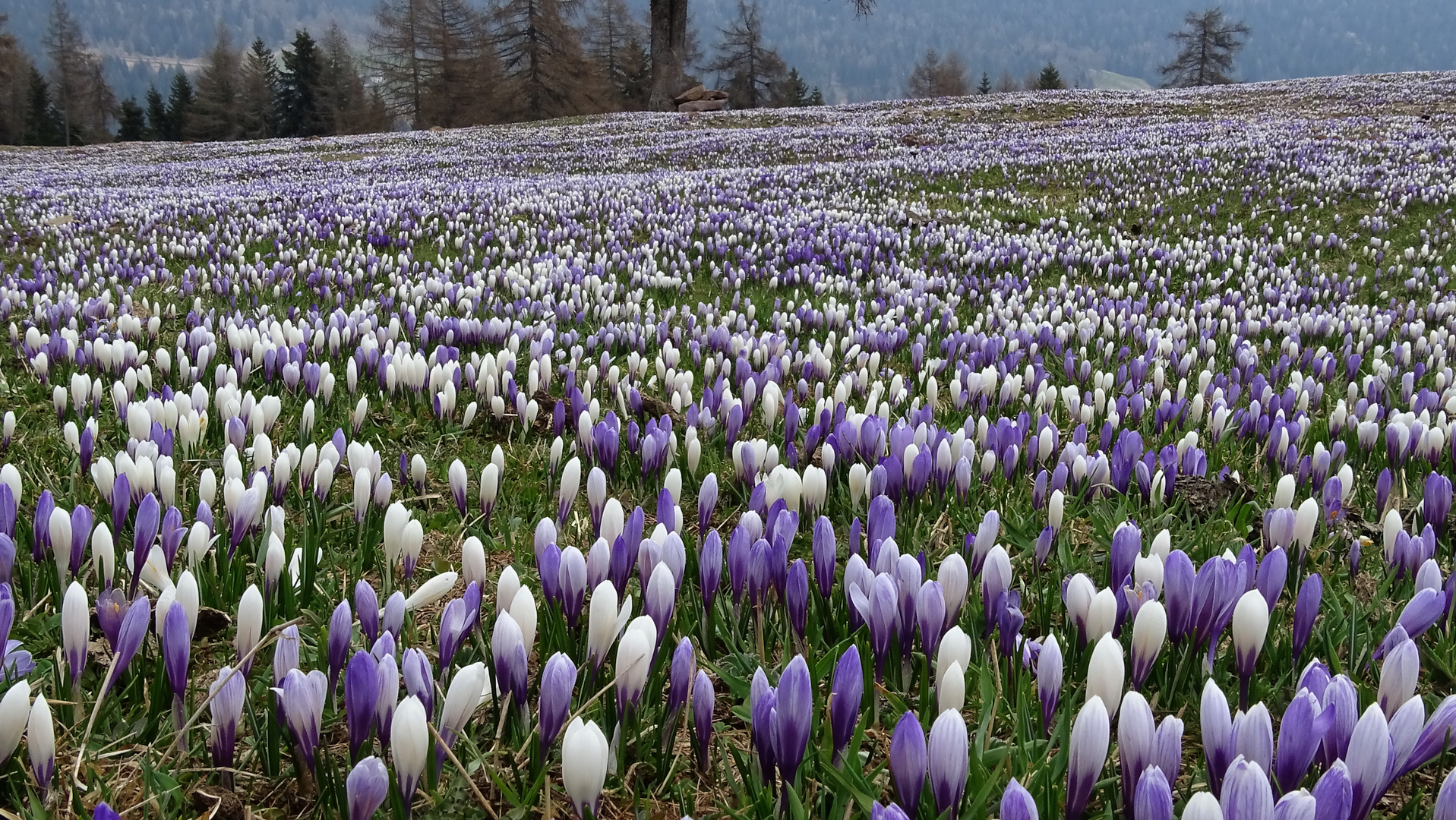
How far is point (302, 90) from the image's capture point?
273 feet

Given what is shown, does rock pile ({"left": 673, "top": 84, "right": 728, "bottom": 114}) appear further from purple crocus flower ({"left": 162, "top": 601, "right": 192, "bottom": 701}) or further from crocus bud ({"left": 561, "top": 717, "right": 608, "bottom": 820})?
Result: crocus bud ({"left": 561, "top": 717, "right": 608, "bottom": 820})

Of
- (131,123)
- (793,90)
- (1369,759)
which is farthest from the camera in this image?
(793,90)

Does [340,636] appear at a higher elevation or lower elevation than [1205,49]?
lower

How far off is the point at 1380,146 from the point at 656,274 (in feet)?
58.4

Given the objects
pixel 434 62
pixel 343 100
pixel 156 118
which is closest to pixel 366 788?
pixel 434 62

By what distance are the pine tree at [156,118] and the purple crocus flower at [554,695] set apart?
340 ft

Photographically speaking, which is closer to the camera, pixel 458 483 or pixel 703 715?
pixel 703 715

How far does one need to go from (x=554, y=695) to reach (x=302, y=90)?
95.7 m

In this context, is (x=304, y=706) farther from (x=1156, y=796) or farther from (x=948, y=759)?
(x=1156, y=796)

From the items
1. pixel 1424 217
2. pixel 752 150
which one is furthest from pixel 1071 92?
pixel 1424 217

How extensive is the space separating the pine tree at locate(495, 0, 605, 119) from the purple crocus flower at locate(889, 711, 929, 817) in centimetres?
7886

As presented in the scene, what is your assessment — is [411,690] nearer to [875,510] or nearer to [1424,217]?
[875,510]

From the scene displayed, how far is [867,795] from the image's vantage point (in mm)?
1623

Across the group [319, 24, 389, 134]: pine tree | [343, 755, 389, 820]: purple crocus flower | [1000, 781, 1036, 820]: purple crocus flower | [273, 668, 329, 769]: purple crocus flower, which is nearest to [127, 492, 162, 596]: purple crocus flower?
[273, 668, 329, 769]: purple crocus flower
